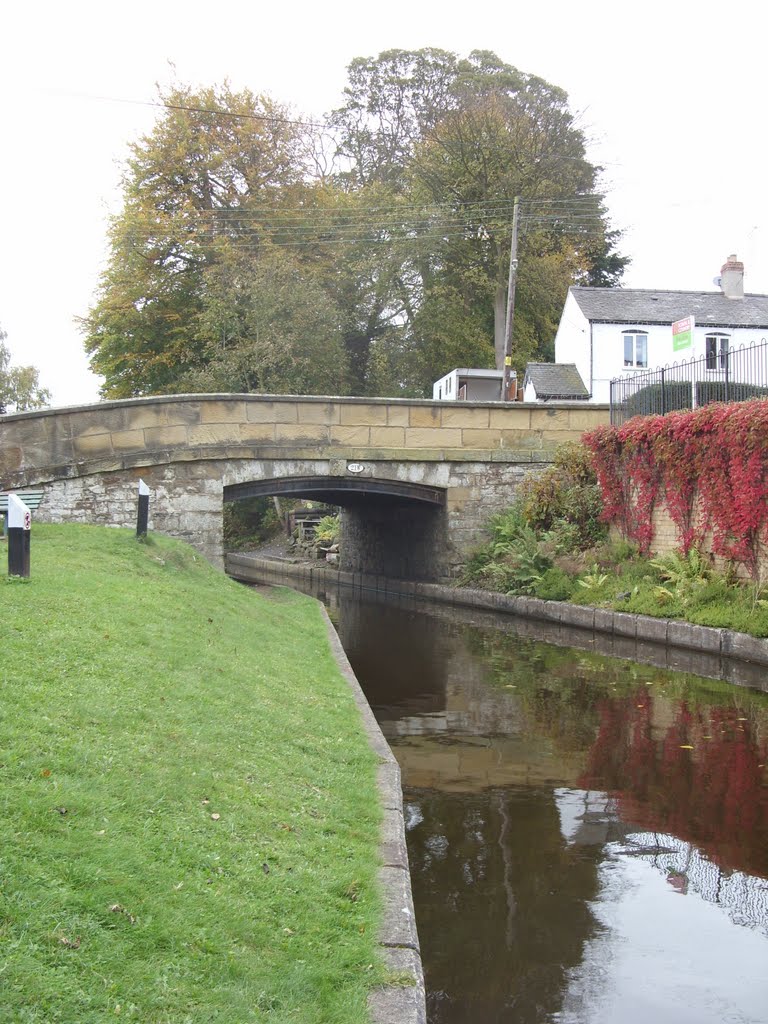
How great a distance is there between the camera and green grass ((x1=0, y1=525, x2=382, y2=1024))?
10.0ft

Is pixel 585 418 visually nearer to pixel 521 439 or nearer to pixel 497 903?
pixel 521 439

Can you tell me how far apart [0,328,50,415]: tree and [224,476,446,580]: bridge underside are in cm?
3878

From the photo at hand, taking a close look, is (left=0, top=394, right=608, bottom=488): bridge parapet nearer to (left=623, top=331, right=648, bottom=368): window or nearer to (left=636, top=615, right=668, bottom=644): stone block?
(left=636, top=615, right=668, bottom=644): stone block

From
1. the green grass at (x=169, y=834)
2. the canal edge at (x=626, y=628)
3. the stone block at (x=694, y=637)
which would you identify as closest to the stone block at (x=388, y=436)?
the canal edge at (x=626, y=628)

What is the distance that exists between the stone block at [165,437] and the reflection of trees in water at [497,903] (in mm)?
13534

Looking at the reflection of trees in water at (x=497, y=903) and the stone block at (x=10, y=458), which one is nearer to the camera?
the reflection of trees in water at (x=497, y=903)

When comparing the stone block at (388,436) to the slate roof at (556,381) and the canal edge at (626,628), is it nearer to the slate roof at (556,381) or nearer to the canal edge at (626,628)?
the canal edge at (626,628)

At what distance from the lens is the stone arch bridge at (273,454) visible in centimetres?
1850

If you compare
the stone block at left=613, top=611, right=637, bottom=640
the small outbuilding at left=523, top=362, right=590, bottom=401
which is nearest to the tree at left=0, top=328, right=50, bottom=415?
the small outbuilding at left=523, top=362, right=590, bottom=401

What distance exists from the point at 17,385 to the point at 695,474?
58.5 m

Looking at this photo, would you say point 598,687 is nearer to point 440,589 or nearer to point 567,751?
point 567,751

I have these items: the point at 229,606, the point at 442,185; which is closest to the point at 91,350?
the point at 442,185

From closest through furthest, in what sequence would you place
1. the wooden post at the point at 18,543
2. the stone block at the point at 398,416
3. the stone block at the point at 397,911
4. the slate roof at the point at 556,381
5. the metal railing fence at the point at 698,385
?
the stone block at the point at 397,911 → the wooden post at the point at 18,543 → the metal railing fence at the point at 698,385 → the stone block at the point at 398,416 → the slate roof at the point at 556,381

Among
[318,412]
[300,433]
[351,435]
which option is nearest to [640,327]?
[351,435]
